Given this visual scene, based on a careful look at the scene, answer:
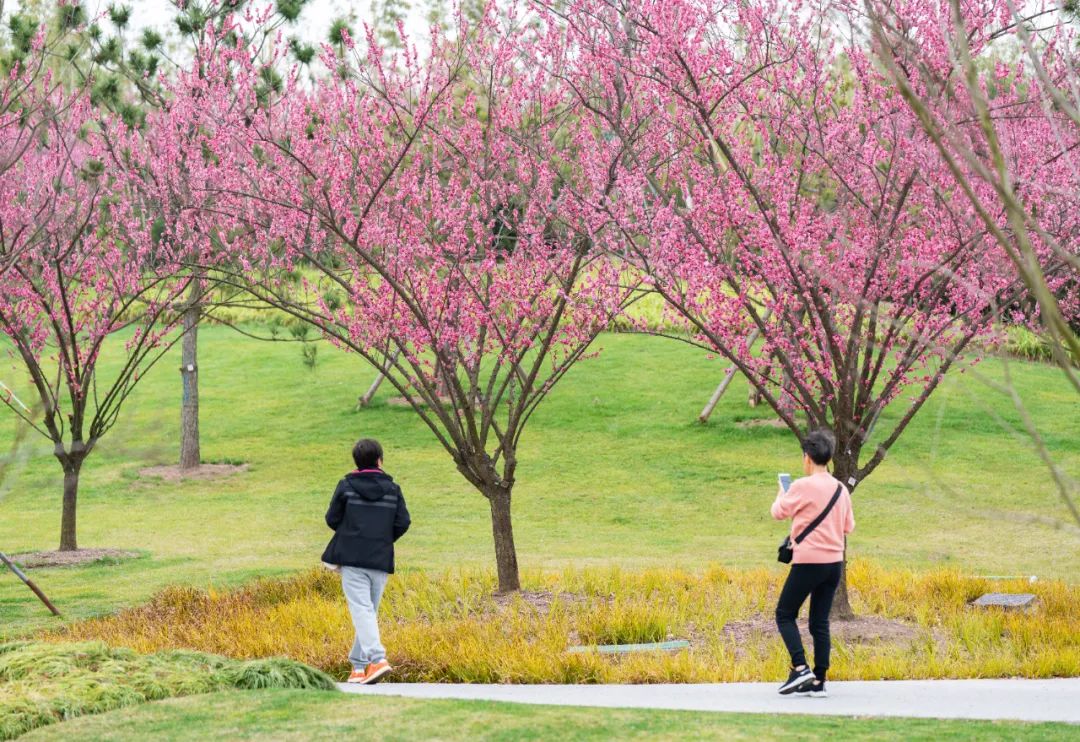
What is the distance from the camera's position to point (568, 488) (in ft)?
66.1

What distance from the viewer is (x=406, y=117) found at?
12555mm

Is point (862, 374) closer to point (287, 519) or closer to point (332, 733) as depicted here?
point (332, 733)

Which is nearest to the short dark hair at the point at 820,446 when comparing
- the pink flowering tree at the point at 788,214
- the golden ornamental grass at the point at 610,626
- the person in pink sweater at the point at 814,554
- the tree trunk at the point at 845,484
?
the person in pink sweater at the point at 814,554

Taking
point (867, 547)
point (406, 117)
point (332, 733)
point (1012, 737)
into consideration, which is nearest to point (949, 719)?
point (1012, 737)

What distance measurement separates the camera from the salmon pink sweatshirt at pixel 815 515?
6.81 m

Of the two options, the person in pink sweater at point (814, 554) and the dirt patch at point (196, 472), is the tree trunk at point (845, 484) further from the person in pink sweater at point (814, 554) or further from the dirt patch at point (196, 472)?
the dirt patch at point (196, 472)

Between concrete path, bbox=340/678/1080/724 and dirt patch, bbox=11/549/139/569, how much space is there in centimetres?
806

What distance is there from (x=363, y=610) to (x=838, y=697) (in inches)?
115

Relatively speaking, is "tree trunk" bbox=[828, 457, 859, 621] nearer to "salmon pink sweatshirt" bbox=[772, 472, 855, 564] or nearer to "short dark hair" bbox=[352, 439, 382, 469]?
"salmon pink sweatshirt" bbox=[772, 472, 855, 564]

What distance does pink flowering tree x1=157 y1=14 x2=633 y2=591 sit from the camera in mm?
10578

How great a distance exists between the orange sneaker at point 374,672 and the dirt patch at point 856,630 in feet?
9.07

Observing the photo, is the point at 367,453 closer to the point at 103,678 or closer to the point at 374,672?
the point at 374,672

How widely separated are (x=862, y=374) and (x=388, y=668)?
4.40 m

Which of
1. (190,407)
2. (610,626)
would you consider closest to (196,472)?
(190,407)
